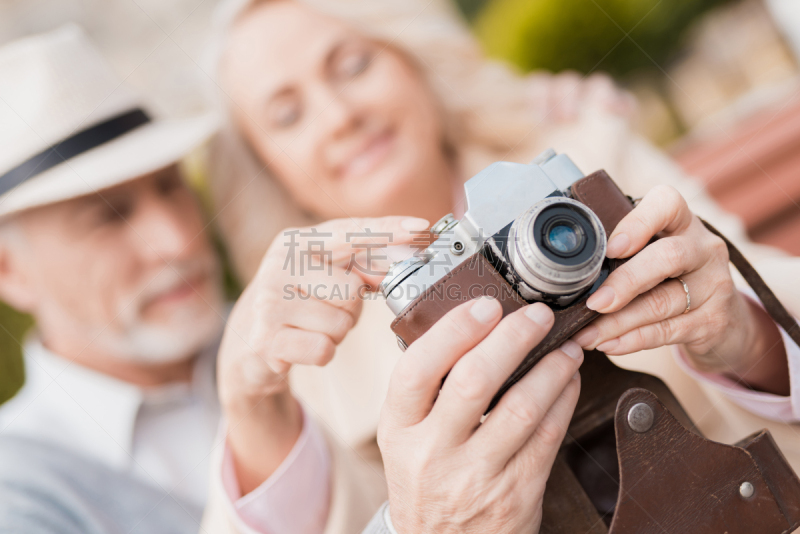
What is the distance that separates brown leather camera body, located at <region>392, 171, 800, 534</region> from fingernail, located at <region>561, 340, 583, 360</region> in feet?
0.03

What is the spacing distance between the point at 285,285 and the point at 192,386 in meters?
0.80

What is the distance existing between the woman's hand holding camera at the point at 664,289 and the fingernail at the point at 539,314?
2.4 inches

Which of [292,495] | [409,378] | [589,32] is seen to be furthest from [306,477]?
[589,32]

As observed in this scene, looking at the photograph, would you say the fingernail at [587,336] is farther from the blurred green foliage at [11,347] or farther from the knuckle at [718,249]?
the blurred green foliage at [11,347]

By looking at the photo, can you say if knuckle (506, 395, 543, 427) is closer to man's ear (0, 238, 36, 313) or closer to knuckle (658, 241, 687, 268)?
knuckle (658, 241, 687, 268)

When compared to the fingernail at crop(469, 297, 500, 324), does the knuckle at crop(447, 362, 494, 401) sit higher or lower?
lower

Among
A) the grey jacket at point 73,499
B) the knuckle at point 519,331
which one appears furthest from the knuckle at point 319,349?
the grey jacket at point 73,499

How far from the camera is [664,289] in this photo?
604 mm

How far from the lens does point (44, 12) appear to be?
1.94m

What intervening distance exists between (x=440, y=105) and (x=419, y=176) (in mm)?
295

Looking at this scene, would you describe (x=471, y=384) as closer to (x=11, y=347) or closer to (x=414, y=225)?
(x=414, y=225)

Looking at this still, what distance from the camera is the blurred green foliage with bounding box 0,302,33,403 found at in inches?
53.3

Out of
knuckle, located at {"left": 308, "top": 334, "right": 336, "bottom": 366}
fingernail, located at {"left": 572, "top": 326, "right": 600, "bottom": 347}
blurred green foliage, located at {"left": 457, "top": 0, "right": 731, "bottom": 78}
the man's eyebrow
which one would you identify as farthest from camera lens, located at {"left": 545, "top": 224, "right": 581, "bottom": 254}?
blurred green foliage, located at {"left": 457, "top": 0, "right": 731, "bottom": 78}

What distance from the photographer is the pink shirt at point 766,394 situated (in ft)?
2.31
